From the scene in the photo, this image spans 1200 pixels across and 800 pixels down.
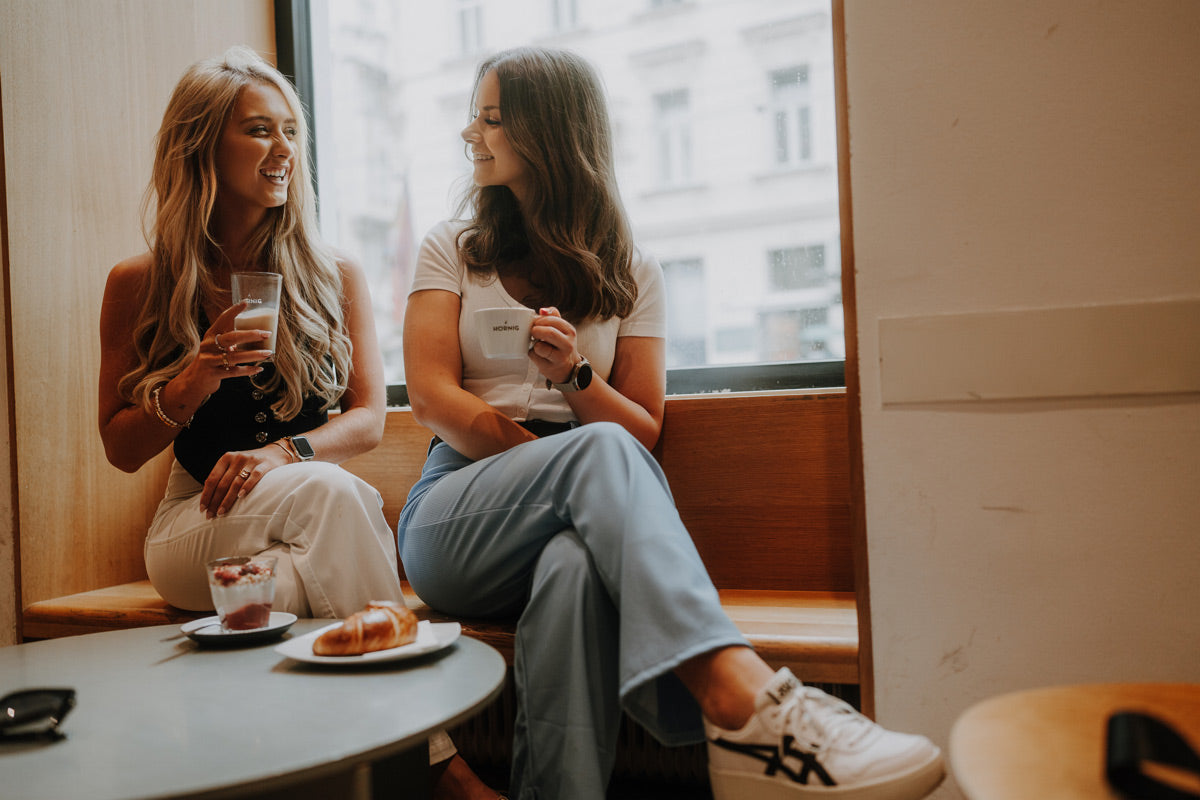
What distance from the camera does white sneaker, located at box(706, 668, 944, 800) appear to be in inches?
38.4

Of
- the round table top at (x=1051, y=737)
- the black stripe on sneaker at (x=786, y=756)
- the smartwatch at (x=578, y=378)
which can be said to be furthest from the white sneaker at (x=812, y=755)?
the smartwatch at (x=578, y=378)

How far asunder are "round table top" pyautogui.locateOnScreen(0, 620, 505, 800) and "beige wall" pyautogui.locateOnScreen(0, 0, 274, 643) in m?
0.91

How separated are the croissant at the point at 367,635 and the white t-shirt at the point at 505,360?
65 centimetres

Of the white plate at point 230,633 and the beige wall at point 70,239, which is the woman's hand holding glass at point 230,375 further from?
the beige wall at point 70,239

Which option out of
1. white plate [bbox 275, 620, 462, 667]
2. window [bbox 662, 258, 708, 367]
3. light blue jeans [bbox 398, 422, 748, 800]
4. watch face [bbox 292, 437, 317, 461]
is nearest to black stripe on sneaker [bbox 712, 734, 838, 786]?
light blue jeans [bbox 398, 422, 748, 800]

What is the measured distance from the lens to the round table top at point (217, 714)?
79cm

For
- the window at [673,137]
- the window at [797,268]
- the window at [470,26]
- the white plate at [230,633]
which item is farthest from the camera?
the window at [470,26]

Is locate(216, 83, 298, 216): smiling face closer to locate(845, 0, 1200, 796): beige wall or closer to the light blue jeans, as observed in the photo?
the light blue jeans

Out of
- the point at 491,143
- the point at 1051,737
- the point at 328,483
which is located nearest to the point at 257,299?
the point at 328,483

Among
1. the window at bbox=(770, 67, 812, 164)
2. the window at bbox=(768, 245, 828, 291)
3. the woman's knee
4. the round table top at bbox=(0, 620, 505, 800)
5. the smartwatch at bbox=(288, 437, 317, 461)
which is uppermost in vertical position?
the window at bbox=(770, 67, 812, 164)

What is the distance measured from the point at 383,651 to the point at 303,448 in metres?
0.78

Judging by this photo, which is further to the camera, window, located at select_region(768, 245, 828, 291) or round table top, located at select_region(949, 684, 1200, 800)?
window, located at select_region(768, 245, 828, 291)

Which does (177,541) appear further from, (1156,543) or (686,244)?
(1156,543)

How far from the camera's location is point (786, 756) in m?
1.01
